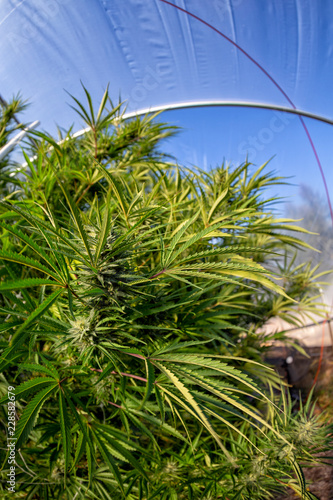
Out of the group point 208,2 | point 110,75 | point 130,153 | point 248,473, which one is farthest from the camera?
point 110,75

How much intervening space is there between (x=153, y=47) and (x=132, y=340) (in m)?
1.53

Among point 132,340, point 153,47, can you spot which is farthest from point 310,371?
point 153,47

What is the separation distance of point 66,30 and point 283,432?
5.51 feet

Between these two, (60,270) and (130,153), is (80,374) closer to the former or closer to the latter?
(60,270)

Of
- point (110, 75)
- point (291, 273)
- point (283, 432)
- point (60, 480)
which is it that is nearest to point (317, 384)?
point (291, 273)

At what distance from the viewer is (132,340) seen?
1.88 feet

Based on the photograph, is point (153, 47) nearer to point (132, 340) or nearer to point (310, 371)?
point (132, 340)

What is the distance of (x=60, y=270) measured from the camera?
33cm

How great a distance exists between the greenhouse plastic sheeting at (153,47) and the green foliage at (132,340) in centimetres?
57

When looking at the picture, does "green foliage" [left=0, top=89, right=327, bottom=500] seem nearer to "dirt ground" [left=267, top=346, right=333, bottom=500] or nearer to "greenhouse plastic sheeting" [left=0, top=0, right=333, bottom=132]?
"greenhouse plastic sheeting" [left=0, top=0, right=333, bottom=132]

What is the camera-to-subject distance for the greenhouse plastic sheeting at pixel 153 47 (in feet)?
4.05

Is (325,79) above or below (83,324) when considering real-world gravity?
above

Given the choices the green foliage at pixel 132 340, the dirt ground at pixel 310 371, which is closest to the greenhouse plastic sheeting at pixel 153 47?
the green foliage at pixel 132 340

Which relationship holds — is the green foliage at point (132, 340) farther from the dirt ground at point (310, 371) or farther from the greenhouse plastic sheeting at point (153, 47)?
the dirt ground at point (310, 371)
